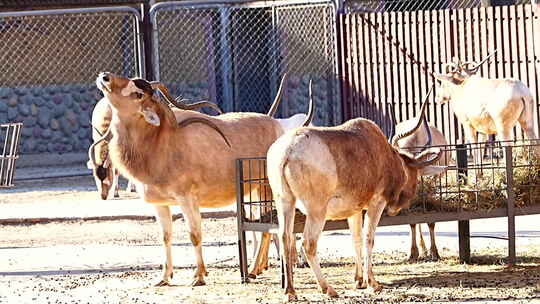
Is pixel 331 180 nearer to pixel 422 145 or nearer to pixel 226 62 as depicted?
pixel 422 145

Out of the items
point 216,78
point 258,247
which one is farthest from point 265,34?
point 258,247

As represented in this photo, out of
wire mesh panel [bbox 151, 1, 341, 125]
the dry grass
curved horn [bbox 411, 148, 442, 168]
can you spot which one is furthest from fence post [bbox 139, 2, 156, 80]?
curved horn [bbox 411, 148, 442, 168]

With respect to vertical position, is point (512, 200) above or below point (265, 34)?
below

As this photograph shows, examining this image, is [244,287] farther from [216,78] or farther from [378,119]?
[216,78]

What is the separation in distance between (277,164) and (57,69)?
15.5m

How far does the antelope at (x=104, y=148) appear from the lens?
1210cm

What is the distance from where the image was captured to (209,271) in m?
12.1

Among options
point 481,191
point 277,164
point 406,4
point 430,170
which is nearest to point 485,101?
point 406,4

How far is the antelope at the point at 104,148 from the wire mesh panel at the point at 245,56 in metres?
3.93

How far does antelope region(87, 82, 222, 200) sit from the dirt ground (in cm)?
76

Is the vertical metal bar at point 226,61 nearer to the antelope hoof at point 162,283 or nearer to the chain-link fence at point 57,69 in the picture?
the chain-link fence at point 57,69

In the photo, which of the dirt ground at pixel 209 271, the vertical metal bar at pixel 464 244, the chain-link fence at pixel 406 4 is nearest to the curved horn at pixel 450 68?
the chain-link fence at pixel 406 4

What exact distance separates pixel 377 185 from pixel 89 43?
15.2 meters

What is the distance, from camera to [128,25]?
971 inches
